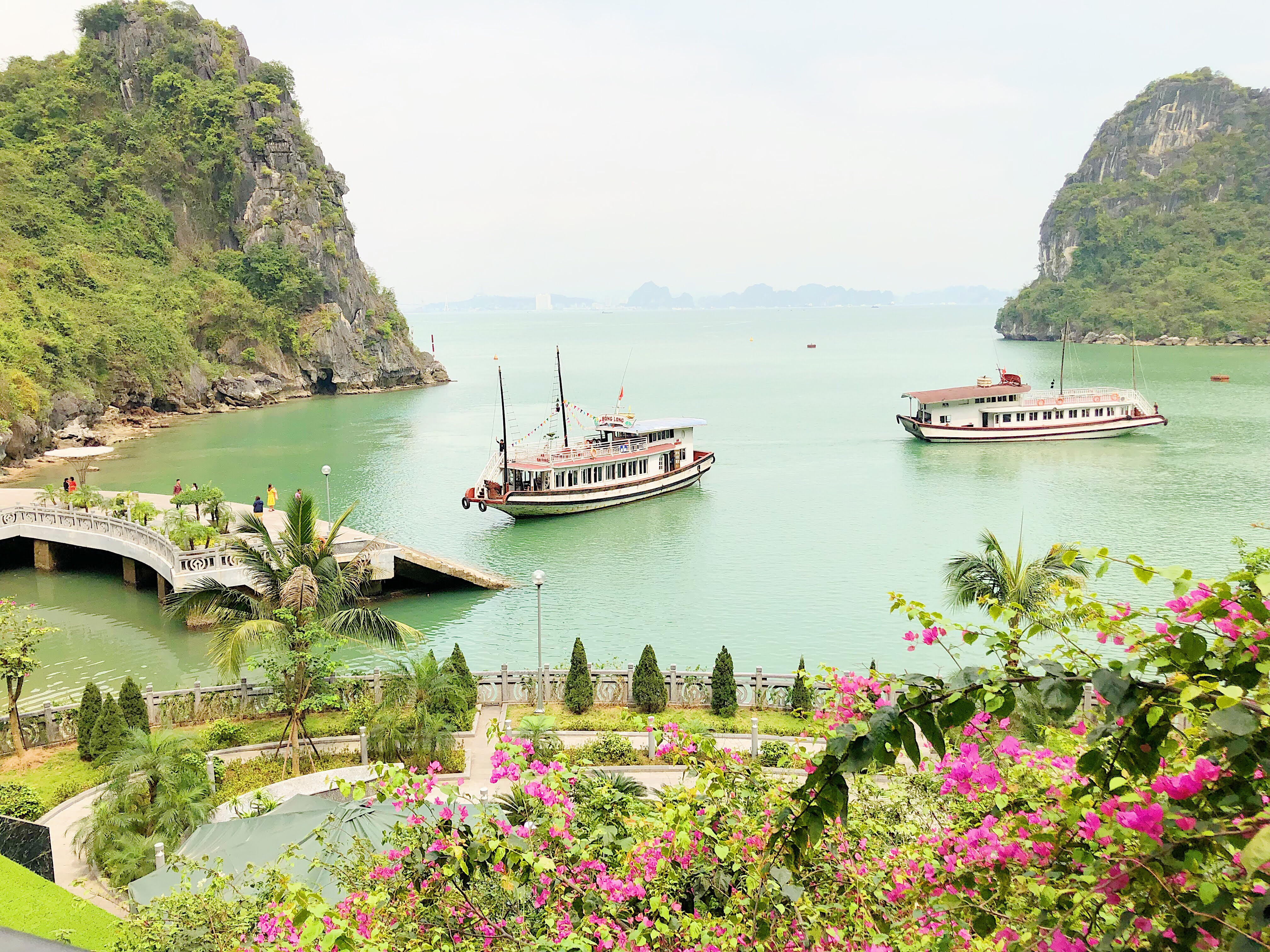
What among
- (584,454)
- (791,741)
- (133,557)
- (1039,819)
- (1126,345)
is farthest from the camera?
(1126,345)

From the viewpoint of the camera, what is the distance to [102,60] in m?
85.9

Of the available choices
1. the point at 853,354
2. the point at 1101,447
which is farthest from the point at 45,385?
the point at 853,354

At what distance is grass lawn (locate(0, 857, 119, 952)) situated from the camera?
9.84m

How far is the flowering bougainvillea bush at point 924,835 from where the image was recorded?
3164 mm

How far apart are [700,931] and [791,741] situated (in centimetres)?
1026

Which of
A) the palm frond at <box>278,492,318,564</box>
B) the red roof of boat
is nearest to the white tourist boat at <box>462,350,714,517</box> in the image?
the red roof of boat

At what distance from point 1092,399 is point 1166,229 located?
11715 centimetres

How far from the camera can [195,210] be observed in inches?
3349

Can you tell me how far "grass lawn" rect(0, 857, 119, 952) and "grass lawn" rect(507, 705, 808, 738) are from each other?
7223 millimetres

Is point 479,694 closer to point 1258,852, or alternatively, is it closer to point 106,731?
point 106,731

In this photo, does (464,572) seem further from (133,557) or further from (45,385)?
(45,385)

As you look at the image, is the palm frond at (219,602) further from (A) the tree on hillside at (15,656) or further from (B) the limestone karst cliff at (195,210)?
(B) the limestone karst cliff at (195,210)

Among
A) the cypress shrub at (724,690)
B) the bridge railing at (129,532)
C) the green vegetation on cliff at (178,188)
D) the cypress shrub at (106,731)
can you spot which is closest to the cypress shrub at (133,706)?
the cypress shrub at (106,731)

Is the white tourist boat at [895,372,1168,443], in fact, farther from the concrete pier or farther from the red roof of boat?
the concrete pier
